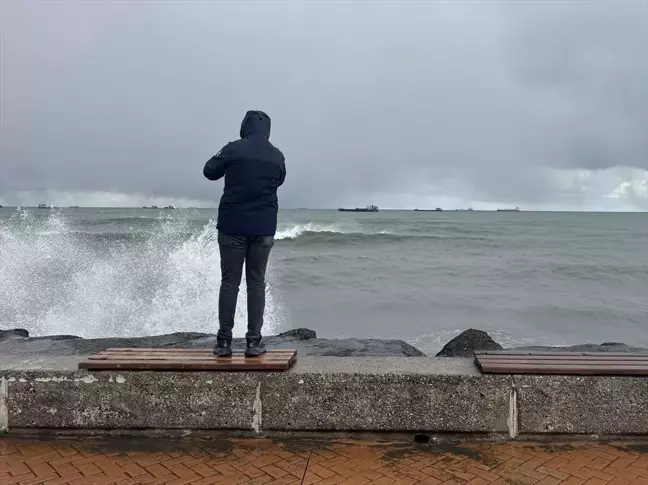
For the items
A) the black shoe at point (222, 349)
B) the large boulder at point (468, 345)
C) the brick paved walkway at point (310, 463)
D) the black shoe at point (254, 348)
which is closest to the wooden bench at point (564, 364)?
the brick paved walkway at point (310, 463)

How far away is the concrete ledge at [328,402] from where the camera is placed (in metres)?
3.61

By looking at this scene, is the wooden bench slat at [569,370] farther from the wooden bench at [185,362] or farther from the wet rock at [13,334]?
the wet rock at [13,334]

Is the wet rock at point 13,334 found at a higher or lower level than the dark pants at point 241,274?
lower

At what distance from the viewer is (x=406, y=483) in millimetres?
3039

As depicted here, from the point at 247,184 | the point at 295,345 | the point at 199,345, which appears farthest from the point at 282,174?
the point at 199,345

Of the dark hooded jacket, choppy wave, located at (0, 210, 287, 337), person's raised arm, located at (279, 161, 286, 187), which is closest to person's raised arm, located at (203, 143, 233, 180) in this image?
the dark hooded jacket

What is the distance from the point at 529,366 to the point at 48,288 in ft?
43.1

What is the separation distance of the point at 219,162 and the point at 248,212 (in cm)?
44

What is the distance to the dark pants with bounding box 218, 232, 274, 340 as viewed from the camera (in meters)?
4.04

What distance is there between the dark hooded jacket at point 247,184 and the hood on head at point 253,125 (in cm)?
7

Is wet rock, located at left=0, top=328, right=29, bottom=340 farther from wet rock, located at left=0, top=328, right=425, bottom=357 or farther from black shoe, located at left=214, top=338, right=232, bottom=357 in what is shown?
black shoe, located at left=214, top=338, right=232, bottom=357

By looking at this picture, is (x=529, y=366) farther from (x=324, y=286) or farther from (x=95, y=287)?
(x=324, y=286)

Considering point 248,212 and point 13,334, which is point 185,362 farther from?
point 13,334

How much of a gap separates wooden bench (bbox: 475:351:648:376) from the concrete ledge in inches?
2.1
